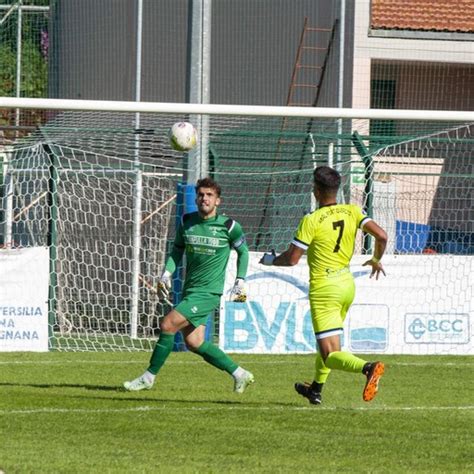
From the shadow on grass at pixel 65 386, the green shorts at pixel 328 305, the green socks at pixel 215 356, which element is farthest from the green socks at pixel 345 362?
the shadow on grass at pixel 65 386

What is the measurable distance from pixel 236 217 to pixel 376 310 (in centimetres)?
338

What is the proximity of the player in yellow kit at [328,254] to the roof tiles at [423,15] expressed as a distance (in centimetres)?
1546

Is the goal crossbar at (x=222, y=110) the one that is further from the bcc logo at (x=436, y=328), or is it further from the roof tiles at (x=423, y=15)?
the roof tiles at (x=423, y=15)

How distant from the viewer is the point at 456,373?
14.1 metres

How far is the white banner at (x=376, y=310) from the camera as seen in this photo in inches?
Result: 653

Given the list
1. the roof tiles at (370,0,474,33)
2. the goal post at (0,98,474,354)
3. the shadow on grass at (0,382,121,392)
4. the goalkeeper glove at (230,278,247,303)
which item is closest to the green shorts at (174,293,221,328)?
the goalkeeper glove at (230,278,247,303)

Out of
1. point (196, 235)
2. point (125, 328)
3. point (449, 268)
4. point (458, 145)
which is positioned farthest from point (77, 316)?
point (458, 145)

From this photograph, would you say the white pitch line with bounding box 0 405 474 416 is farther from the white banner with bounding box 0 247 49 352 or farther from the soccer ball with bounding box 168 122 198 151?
the white banner with bounding box 0 247 49 352

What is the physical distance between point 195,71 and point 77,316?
12.3ft

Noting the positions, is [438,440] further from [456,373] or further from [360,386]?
[456,373]

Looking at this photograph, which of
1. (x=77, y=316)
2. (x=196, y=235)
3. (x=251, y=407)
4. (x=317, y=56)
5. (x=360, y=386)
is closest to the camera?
(x=251, y=407)

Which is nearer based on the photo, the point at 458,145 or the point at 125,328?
the point at 125,328

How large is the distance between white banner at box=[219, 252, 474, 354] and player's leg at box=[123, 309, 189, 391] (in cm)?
494

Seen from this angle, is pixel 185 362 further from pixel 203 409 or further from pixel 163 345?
pixel 203 409
